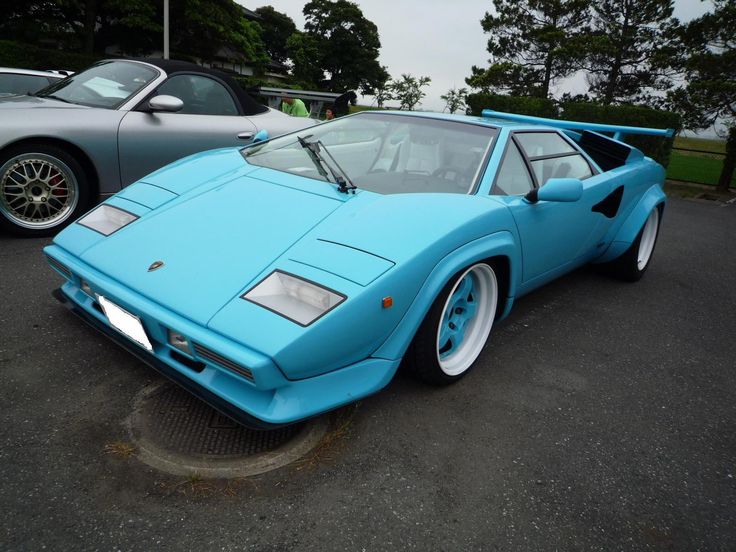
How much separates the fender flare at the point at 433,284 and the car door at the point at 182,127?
2.21 meters

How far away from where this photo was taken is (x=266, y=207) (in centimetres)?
218

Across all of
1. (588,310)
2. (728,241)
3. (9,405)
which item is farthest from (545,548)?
(728,241)

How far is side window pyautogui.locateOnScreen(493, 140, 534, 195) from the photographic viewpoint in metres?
2.51

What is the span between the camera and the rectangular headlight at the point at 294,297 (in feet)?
5.35

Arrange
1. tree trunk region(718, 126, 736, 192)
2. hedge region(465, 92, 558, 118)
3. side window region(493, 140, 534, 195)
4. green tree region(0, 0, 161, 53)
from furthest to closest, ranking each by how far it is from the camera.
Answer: green tree region(0, 0, 161, 53)
hedge region(465, 92, 558, 118)
tree trunk region(718, 126, 736, 192)
side window region(493, 140, 534, 195)

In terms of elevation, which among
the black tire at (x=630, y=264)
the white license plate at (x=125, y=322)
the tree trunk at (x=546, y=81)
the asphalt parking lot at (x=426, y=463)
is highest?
the tree trunk at (x=546, y=81)

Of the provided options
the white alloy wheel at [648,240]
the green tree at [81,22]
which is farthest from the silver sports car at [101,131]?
the green tree at [81,22]

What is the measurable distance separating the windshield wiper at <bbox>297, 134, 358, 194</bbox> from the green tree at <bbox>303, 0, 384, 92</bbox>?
4610 cm

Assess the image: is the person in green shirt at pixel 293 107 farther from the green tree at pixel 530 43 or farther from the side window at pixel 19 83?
the green tree at pixel 530 43

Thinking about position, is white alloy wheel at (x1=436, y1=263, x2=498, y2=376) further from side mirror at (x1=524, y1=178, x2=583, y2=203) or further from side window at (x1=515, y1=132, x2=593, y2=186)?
side window at (x1=515, y1=132, x2=593, y2=186)

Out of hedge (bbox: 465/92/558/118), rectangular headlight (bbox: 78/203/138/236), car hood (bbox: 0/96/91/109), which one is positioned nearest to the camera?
rectangular headlight (bbox: 78/203/138/236)

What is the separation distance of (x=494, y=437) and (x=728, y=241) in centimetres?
603

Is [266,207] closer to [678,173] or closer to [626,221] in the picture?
[626,221]

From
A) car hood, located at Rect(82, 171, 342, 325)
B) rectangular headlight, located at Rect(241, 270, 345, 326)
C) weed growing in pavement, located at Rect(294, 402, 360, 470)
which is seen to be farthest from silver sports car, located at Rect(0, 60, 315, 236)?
weed growing in pavement, located at Rect(294, 402, 360, 470)
